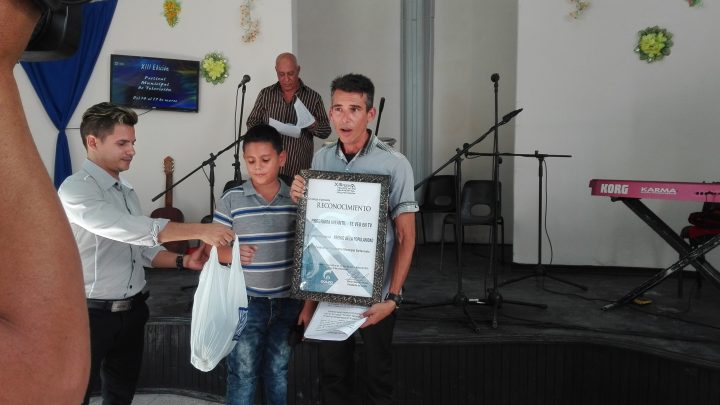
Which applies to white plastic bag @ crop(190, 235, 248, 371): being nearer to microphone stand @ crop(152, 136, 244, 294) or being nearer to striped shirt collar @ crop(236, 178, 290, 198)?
striped shirt collar @ crop(236, 178, 290, 198)

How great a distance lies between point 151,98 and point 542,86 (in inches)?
145

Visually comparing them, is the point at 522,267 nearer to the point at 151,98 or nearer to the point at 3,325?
the point at 151,98

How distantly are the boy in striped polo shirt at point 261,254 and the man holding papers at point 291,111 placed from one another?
1.97 metres

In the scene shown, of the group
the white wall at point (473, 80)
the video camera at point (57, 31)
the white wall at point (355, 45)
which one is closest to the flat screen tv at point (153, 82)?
the white wall at point (355, 45)

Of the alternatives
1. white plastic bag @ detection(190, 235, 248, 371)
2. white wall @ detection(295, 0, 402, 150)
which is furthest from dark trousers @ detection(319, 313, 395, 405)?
white wall @ detection(295, 0, 402, 150)

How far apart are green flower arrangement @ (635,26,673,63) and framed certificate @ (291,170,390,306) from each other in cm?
387

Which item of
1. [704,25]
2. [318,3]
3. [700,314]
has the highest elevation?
[318,3]

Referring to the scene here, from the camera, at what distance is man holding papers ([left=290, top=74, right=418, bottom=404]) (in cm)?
205

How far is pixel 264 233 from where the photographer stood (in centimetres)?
212

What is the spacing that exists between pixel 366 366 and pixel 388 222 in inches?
23.9

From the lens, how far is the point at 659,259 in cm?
489

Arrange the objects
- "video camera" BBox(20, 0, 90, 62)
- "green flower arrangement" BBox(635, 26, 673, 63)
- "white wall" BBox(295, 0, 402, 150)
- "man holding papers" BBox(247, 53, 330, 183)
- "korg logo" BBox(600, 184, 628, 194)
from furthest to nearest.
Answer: "white wall" BBox(295, 0, 402, 150) < "green flower arrangement" BBox(635, 26, 673, 63) < "man holding papers" BBox(247, 53, 330, 183) < "korg logo" BBox(600, 184, 628, 194) < "video camera" BBox(20, 0, 90, 62)

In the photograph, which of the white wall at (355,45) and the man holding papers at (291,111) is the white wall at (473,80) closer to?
the white wall at (355,45)

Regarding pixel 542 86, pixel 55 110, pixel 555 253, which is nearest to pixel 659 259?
pixel 555 253
